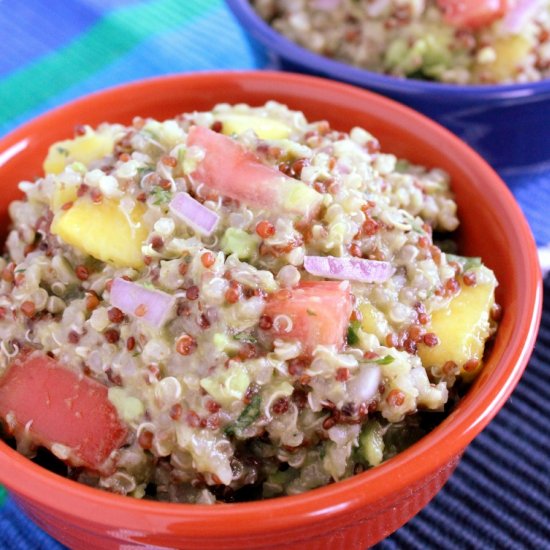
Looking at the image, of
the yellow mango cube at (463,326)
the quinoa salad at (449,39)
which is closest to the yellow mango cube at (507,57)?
the quinoa salad at (449,39)

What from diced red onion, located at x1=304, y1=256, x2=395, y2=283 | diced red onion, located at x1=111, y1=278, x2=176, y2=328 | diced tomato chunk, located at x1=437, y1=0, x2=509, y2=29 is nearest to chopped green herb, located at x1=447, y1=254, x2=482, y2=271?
diced red onion, located at x1=304, y1=256, x2=395, y2=283

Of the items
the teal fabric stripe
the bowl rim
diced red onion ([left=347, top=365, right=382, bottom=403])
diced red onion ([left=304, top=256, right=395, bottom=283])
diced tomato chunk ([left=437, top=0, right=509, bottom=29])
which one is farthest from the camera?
the teal fabric stripe

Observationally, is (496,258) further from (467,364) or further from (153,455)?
(153,455)

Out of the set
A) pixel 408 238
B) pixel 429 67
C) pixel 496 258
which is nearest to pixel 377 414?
pixel 408 238

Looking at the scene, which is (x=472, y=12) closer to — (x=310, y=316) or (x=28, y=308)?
(x=310, y=316)

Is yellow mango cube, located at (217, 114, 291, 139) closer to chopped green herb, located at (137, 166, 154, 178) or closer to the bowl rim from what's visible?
chopped green herb, located at (137, 166, 154, 178)

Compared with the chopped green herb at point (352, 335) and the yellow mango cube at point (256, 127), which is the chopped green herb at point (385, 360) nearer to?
the chopped green herb at point (352, 335)
